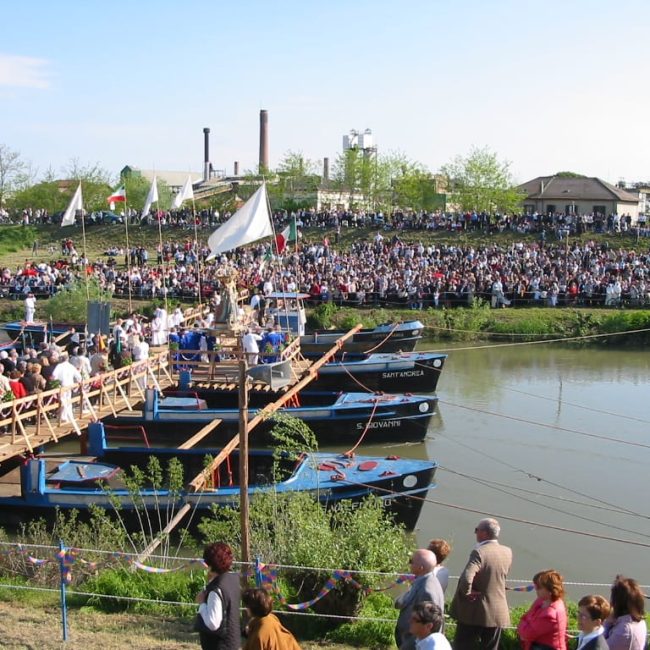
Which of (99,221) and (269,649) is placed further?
(99,221)

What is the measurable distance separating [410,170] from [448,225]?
20.3 m

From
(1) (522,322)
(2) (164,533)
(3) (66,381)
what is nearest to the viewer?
(2) (164,533)

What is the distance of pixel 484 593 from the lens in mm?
7766

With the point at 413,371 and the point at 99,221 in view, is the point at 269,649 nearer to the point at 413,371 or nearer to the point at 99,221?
the point at 413,371

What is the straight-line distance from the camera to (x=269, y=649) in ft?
20.8

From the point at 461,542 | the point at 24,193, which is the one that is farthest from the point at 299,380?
the point at 24,193

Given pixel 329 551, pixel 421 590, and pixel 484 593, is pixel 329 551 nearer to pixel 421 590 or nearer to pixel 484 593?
pixel 484 593

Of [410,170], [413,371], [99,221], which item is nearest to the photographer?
[413,371]

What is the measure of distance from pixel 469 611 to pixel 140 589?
5.19 m

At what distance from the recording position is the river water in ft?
50.4

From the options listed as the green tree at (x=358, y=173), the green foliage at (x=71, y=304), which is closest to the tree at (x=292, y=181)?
the green tree at (x=358, y=173)

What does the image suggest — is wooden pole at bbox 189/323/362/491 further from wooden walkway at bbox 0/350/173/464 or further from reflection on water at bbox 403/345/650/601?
reflection on water at bbox 403/345/650/601

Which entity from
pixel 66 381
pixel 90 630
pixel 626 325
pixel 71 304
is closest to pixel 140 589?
pixel 90 630

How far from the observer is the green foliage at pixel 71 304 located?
37.2 m
